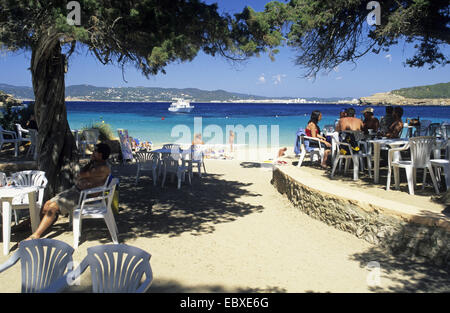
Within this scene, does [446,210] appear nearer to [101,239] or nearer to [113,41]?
[101,239]

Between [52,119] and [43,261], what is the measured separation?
3.10 meters

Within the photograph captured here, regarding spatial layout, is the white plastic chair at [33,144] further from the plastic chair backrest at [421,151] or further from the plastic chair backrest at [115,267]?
the plastic chair backrest at [421,151]

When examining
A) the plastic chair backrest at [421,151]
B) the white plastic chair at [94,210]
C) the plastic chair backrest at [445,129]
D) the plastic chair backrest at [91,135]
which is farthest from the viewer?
the plastic chair backrest at [91,135]

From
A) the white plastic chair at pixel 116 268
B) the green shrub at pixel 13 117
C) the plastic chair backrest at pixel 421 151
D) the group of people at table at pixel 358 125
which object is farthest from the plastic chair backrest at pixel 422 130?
the green shrub at pixel 13 117

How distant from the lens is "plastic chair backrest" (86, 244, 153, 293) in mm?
2277

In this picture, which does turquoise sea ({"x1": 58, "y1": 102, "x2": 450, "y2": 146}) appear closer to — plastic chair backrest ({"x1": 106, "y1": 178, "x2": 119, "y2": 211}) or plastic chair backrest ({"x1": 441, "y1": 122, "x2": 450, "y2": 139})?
plastic chair backrest ({"x1": 441, "y1": 122, "x2": 450, "y2": 139})

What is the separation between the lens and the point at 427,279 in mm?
3410

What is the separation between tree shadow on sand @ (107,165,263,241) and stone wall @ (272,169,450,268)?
3.53 feet

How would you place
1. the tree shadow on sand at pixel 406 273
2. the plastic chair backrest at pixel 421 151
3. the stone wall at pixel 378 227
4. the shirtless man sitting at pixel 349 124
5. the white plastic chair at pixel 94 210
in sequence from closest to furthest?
the tree shadow on sand at pixel 406 273, the stone wall at pixel 378 227, the white plastic chair at pixel 94 210, the plastic chair backrest at pixel 421 151, the shirtless man sitting at pixel 349 124

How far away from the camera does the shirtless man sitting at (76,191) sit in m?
4.28

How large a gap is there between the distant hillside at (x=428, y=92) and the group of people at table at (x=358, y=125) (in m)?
104

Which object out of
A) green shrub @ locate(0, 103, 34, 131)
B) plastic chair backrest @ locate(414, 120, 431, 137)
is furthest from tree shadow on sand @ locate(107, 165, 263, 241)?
plastic chair backrest @ locate(414, 120, 431, 137)

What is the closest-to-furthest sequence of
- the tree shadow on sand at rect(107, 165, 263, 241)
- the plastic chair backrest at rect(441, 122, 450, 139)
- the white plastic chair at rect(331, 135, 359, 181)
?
the tree shadow on sand at rect(107, 165, 263, 241) < the white plastic chair at rect(331, 135, 359, 181) < the plastic chair backrest at rect(441, 122, 450, 139)
